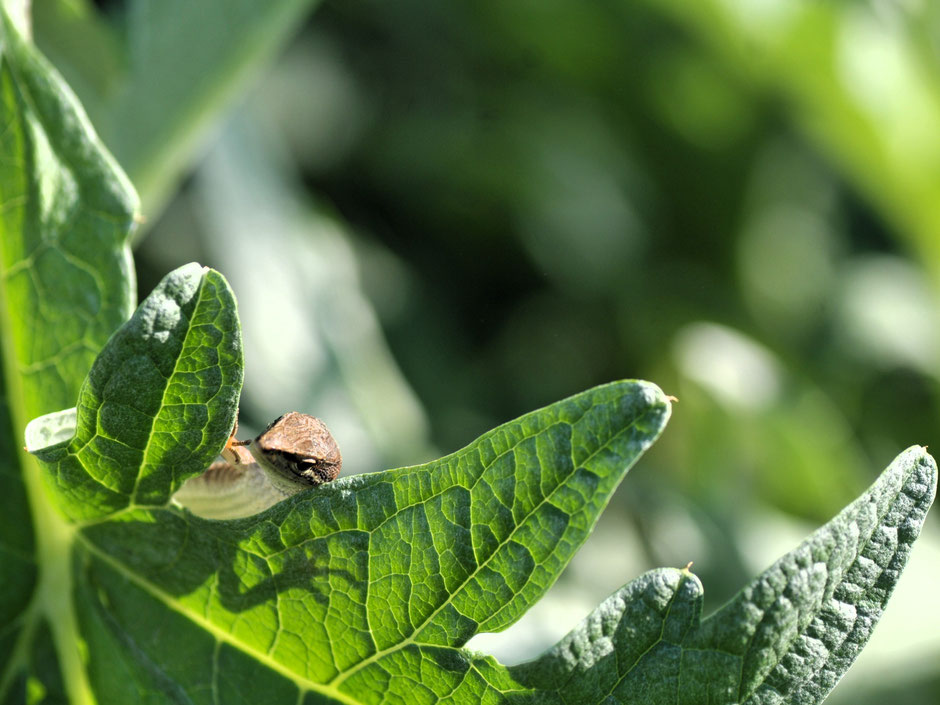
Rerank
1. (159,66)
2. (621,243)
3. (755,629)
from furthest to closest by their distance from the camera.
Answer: (621,243) < (159,66) < (755,629)

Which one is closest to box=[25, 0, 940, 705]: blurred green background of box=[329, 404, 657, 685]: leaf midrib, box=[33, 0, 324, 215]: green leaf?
box=[33, 0, 324, 215]: green leaf

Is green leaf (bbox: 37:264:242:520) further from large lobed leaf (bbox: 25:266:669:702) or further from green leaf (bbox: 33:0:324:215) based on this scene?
green leaf (bbox: 33:0:324:215)

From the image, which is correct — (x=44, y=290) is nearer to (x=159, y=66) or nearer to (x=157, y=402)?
(x=157, y=402)

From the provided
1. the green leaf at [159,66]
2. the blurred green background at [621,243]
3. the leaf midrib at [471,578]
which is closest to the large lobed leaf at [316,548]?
the leaf midrib at [471,578]

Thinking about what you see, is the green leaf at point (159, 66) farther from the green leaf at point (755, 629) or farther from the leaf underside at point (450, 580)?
the green leaf at point (755, 629)

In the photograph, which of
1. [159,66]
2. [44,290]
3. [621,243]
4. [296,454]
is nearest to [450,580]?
[296,454]
